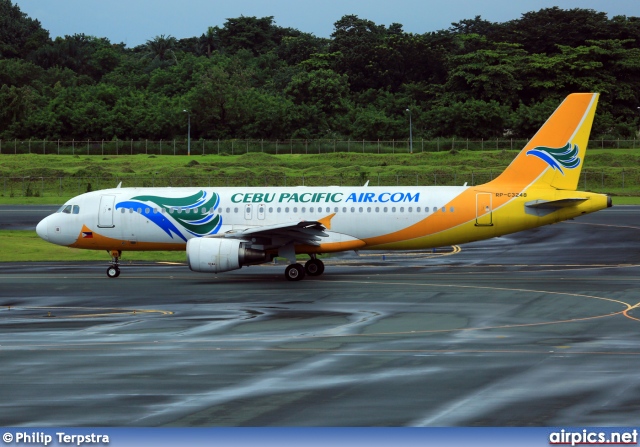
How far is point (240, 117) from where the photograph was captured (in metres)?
124

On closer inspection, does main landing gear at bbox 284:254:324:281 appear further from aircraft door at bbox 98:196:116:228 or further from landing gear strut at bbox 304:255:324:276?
aircraft door at bbox 98:196:116:228

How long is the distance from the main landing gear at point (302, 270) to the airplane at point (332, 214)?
4 centimetres

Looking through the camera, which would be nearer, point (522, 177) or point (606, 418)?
point (606, 418)

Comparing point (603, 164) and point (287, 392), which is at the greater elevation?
point (603, 164)

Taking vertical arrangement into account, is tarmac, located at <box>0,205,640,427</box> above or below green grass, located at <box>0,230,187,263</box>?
below

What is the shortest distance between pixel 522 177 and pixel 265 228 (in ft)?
35.8

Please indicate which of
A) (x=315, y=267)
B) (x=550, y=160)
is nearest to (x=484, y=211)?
(x=550, y=160)

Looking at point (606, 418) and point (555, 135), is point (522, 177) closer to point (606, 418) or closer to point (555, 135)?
point (555, 135)

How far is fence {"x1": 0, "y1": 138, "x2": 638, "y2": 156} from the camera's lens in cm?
11375

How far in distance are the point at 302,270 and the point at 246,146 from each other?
8018cm

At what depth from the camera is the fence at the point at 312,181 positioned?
299ft

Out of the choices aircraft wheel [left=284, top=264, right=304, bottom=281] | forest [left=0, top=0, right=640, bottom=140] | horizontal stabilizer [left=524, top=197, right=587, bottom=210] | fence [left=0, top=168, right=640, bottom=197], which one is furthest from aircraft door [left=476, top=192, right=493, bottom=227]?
forest [left=0, top=0, right=640, bottom=140]

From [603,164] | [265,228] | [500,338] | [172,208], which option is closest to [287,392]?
[500,338]

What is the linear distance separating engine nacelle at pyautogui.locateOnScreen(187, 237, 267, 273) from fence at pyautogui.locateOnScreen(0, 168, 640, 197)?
52.8 m
